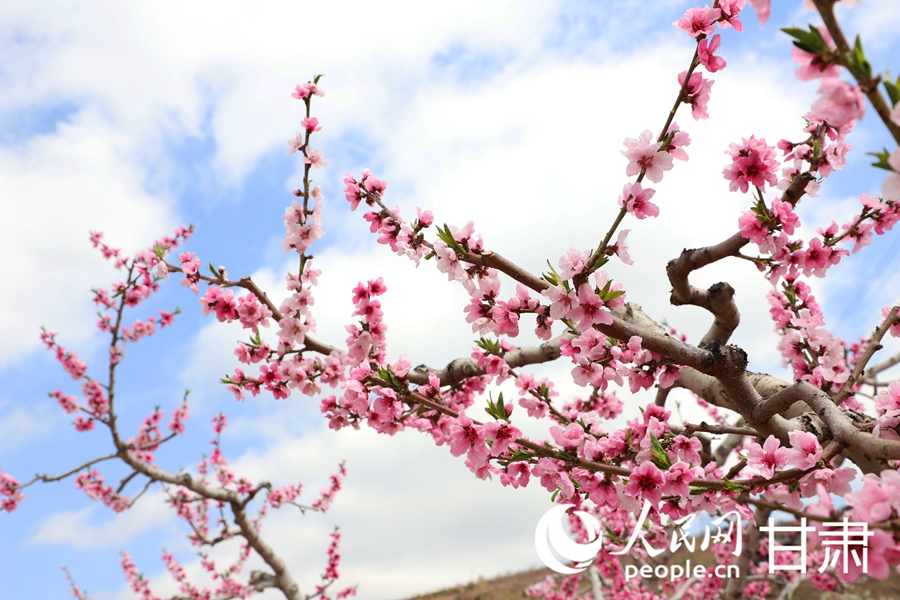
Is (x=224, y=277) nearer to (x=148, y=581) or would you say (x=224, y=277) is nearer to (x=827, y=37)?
(x=827, y=37)

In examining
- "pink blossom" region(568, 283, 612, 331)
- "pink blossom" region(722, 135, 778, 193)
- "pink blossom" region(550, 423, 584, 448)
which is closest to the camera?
"pink blossom" region(568, 283, 612, 331)

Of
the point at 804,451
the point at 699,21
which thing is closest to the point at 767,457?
the point at 804,451

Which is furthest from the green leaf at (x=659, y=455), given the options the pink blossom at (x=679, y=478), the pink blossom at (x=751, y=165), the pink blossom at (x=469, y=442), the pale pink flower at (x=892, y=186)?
the pink blossom at (x=751, y=165)

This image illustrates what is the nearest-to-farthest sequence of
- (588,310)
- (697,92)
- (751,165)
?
(588,310)
(697,92)
(751,165)

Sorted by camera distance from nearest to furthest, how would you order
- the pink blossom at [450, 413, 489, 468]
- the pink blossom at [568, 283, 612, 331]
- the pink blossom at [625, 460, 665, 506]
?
the pink blossom at [568, 283, 612, 331] → the pink blossom at [625, 460, 665, 506] → the pink blossom at [450, 413, 489, 468]

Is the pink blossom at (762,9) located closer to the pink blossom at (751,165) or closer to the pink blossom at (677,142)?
the pink blossom at (677,142)

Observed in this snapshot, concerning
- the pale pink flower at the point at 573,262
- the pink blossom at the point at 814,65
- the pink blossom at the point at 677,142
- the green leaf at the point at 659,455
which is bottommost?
the green leaf at the point at 659,455

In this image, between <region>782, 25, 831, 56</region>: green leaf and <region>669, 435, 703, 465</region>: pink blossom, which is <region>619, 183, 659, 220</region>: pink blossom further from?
<region>669, 435, 703, 465</region>: pink blossom

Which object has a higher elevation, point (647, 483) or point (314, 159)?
point (314, 159)

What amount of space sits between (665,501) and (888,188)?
1753 mm

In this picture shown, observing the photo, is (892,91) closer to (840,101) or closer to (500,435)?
(840,101)

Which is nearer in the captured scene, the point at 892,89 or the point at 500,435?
the point at 892,89

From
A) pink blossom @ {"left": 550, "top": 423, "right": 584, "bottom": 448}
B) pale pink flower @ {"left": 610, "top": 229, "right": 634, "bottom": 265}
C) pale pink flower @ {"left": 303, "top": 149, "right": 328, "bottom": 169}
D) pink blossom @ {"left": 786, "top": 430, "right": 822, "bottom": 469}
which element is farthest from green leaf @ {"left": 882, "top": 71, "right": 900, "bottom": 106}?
pale pink flower @ {"left": 303, "top": 149, "right": 328, "bottom": 169}

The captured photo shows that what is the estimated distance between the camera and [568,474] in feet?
8.70
